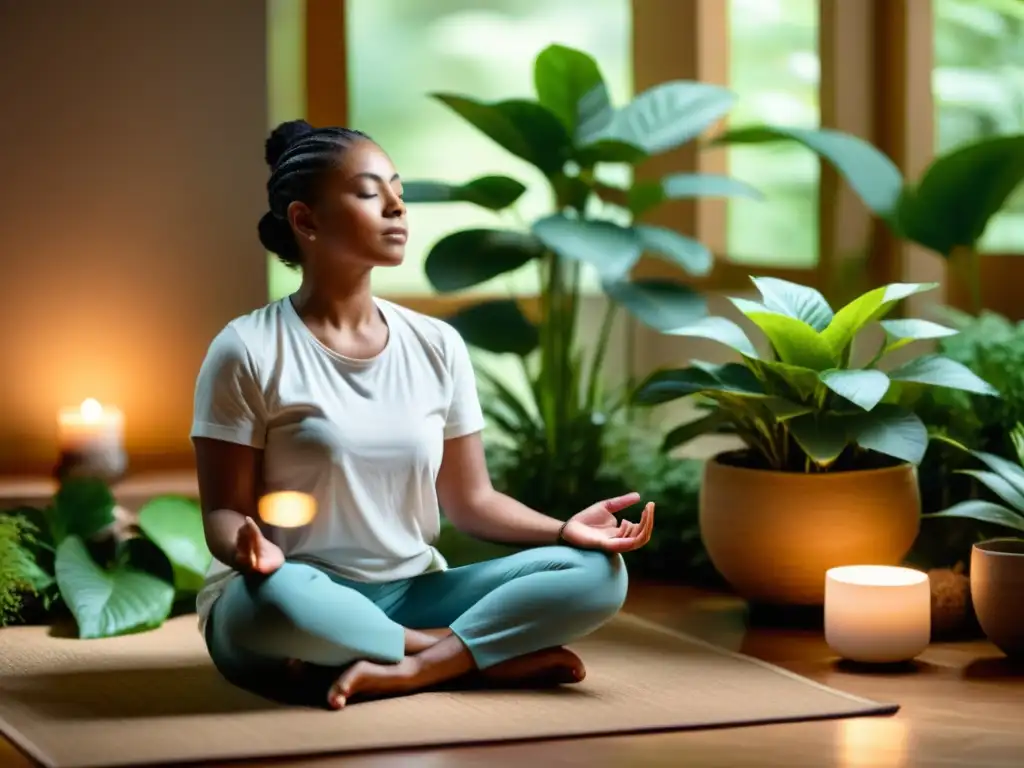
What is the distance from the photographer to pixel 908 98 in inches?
145

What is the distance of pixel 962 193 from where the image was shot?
3293mm

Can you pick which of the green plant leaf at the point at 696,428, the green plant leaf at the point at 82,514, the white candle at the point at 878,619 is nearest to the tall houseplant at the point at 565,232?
the green plant leaf at the point at 696,428

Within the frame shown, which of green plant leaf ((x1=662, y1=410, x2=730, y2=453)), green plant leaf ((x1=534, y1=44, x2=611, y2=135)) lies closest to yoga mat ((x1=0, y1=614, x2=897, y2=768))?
green plant leaf ((x1=662, y1=410, x2=730, y2=453))

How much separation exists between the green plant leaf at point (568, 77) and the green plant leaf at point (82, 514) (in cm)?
120

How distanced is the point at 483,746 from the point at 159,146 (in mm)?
1786

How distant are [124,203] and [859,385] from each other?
163cm

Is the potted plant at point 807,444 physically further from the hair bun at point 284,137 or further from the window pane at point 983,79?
the window pane at point 983,79

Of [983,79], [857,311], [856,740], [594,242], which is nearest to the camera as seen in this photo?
[856,740]

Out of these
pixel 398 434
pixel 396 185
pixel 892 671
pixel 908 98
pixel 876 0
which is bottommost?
pixel 892 671

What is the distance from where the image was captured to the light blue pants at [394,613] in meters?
2.17

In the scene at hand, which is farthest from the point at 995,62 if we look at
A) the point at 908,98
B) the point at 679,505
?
the point at 679,505

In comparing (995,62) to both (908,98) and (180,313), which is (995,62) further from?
(180,313)

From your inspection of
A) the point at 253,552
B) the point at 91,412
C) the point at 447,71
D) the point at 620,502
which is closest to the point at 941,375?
the point at 620,502

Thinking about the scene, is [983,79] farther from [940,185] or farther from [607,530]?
[607,530]
